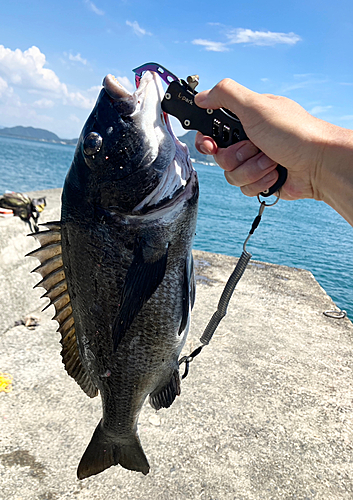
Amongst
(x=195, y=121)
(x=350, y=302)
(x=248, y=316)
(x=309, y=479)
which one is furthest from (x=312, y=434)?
(x=350, y=302)

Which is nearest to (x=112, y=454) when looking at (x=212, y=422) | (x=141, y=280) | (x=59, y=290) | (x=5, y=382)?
(x=59, y=290)

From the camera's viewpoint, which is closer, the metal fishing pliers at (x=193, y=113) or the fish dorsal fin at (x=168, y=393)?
the metal fishing pliers at (x=193, y=113)

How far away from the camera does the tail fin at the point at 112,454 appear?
2145 mm

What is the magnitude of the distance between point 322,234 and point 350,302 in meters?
18.3

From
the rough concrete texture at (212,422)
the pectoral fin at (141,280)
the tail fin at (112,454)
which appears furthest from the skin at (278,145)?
the rough concrete texture at (212,422)

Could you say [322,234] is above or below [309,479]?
below

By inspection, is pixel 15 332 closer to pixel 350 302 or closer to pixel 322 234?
pixel 350 302

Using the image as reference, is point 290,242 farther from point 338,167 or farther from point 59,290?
point 59,290

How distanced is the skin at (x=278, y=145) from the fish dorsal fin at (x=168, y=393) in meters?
1.17

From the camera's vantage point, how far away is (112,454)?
7.14 feet

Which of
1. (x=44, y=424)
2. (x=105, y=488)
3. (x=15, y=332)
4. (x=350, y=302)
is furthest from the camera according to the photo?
(x=350, y=302)

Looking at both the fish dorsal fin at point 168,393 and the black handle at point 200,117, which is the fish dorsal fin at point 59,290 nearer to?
the fish dorsal fin at point 168,393

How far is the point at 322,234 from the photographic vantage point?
32.7 meters

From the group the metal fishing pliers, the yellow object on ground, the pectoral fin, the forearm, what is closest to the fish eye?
the metal fishing pliers
